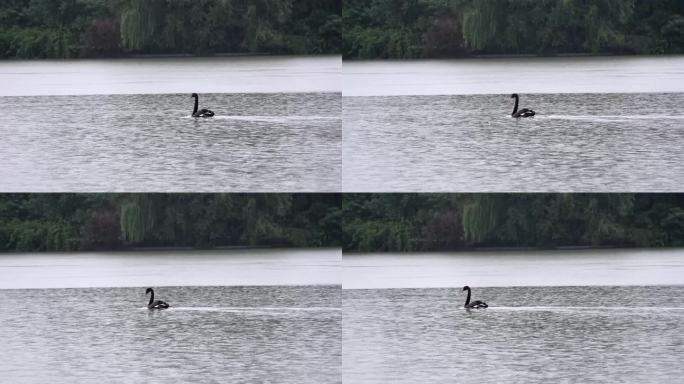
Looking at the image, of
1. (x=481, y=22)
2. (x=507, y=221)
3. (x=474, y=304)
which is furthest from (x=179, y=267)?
(x=481, y=22)

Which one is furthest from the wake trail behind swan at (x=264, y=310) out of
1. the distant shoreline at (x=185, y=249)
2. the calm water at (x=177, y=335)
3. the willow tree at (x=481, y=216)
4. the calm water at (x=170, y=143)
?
the willow tree at (x=481, y=216)

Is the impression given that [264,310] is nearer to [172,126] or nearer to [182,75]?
[172,126]

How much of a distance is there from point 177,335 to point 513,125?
1.95 m

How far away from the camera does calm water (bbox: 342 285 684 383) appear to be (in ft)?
21.6

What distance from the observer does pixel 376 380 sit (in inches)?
262

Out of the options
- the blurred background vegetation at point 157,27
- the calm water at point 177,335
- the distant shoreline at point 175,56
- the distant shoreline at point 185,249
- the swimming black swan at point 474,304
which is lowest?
the calm water at point 177,335

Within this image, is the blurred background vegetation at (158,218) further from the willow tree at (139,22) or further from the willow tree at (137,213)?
the willow tree at (139,22)

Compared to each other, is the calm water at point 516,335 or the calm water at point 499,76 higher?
the calm water at point 499,76

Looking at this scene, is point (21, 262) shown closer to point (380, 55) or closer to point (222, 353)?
point (222, 353)

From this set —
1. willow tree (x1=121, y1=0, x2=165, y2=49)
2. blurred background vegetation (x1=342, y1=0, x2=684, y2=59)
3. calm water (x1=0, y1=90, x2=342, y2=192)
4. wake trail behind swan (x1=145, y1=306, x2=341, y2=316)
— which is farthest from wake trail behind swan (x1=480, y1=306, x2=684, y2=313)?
willow tree (x1=121, y1=0, x2=165, y2=49)

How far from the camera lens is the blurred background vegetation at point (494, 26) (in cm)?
664

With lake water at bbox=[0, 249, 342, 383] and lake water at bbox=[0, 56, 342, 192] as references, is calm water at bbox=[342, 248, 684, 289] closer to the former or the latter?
lake water at bbox=[0, 249, 342, 383]

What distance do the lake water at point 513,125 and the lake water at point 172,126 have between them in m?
0.19

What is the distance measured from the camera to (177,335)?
22.2ft
